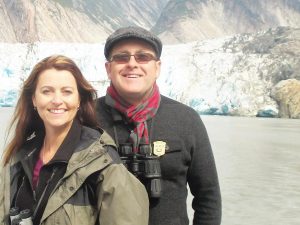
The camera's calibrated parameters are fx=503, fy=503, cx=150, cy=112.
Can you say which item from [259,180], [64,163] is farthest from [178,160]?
[259,180]

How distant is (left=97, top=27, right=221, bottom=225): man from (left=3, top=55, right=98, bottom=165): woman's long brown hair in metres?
0.15

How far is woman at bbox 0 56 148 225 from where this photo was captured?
1842 millimetres

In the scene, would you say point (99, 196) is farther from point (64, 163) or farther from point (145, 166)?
point (145, 166)

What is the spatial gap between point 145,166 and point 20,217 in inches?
21.9

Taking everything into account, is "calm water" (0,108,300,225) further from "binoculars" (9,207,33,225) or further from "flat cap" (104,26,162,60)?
"binoculars" (9,207,33,225)

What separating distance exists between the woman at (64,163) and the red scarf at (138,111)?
134mm

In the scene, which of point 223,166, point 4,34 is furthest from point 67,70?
point 4,34

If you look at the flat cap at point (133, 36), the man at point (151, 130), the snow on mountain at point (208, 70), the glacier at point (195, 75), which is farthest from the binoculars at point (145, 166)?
the glacier at point (195, 75)

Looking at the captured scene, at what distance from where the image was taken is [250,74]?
44.3 m

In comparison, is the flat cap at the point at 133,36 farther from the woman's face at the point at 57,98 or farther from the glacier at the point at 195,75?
the glacier at the point at 195,75

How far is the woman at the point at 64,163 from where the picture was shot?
1.84m

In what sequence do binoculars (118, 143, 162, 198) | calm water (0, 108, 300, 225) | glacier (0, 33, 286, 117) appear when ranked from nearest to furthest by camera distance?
binoculars (118, 143, 162, 198) → calm water (0, 108, 300, 225) → glacier (0, 33, 286, 117)

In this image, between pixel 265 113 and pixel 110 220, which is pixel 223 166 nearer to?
pixel 110 220

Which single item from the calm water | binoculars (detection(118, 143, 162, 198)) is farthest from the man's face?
the calm water
